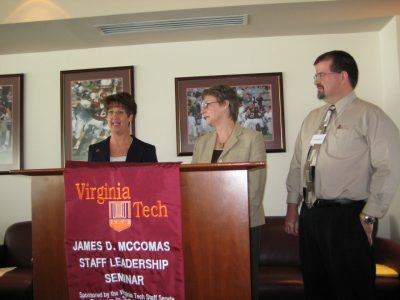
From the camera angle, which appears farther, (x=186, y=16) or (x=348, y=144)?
(x=186, y=16)

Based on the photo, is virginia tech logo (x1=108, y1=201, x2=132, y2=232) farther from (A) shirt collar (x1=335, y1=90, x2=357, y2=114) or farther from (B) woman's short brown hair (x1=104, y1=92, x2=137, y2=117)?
(A) shirt collar (x1=335, y1=90, x2=357, y2=114)

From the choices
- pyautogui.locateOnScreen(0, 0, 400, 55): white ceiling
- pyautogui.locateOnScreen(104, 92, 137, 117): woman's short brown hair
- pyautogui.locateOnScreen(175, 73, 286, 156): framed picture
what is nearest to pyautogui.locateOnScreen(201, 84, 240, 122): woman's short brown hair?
pyautogui.locateOnScreen(104, 92, 137, 117): woman's short brown hair

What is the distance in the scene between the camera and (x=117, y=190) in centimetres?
152

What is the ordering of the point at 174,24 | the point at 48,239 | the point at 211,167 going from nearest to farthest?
1. the point at 211,167
2. the point at 48,239
3. the point at 174,24

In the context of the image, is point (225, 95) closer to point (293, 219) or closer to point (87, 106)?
point (293, 219)

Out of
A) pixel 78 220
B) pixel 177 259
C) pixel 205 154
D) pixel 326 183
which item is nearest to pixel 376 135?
pixel 326 183

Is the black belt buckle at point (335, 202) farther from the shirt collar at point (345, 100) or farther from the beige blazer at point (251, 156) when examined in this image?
the shirt collar at point (345, 100)

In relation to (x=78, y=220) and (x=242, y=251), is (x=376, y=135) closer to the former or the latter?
(x=242, y=251)

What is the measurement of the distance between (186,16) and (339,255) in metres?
2.36

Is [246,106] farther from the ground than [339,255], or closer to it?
farther from the ground

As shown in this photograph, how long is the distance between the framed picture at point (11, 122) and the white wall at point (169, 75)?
2.8 inches

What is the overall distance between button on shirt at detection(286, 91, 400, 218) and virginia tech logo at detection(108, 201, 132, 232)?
113cm

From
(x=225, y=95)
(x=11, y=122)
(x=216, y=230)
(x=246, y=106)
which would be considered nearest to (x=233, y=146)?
(x=225, y=95)

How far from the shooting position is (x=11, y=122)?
4.05m
